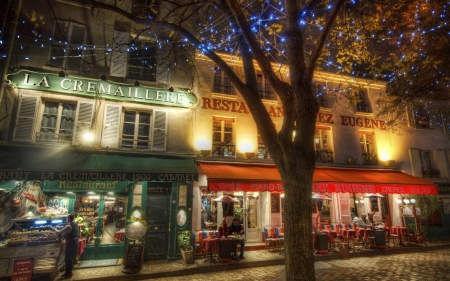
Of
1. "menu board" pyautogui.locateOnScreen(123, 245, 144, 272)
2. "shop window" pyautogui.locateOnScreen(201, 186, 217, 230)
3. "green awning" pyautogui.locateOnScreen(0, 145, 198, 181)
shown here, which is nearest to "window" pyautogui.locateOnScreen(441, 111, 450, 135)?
"shop window" pyautogui.locateOnScreen(201, 186, 217, 230)

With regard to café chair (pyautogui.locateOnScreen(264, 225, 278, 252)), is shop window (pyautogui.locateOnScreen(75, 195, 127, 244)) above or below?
above

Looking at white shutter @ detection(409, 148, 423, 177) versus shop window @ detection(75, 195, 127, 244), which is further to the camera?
white shutter @ detection(409, 148, 423, 177)

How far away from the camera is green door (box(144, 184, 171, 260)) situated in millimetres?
8914

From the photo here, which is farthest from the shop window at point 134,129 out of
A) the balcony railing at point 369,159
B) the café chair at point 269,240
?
the balcony railing at point 369,159

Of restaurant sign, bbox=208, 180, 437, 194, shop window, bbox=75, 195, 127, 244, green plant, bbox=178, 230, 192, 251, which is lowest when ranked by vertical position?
green plant, bbox=178, 230, 192, 251

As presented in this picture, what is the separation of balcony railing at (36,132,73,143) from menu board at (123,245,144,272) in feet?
15.4

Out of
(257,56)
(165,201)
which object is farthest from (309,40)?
(165,201)

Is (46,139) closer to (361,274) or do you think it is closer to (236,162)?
(236,162)

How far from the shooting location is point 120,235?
29.7ft

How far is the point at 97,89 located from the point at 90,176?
357cm

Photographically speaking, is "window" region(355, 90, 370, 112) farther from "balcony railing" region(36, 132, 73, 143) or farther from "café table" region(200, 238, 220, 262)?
"balcony railing" region(36, 132, 73, 143)

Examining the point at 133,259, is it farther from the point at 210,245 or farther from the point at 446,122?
the point at 446,122

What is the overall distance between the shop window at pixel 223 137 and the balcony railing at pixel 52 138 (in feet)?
18.3

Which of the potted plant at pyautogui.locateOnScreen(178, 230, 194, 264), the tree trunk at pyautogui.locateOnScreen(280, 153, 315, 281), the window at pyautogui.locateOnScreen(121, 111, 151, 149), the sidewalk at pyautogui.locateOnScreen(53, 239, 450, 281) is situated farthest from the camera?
the window at pyautogui.locateOnScreen(121, 111, 151, 149)
